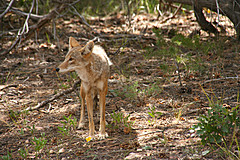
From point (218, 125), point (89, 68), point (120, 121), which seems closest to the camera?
point (218, 125)

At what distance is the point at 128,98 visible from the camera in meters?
5.65

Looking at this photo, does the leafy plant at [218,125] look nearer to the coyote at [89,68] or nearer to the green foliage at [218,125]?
the green foliage at [218,125]

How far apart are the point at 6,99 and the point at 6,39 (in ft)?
12.6

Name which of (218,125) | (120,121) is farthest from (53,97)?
(218,125)

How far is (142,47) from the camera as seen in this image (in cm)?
820

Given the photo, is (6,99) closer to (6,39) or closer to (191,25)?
(6,39)

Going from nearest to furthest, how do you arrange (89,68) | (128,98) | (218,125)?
(218,125), (89,68), (128,98)

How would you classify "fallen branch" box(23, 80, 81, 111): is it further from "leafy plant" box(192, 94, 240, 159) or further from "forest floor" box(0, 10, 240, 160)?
"leafy plant" box(192, 94, 240, 159)

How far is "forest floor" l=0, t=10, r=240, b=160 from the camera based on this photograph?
3947mm

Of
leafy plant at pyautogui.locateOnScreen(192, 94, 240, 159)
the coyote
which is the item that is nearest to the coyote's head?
the coyote

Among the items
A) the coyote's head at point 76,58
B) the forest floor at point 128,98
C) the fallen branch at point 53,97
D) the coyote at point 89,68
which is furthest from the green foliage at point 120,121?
the fallen branch at point 53,97

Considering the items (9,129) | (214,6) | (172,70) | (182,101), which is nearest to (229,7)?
(214,6)

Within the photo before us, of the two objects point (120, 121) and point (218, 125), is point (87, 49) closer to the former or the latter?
point (120, 121)

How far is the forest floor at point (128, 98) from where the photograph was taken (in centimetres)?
395
